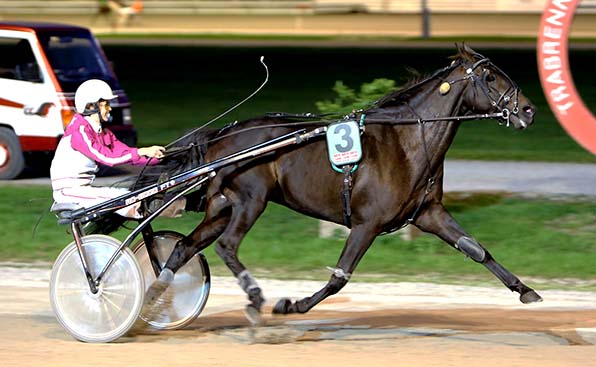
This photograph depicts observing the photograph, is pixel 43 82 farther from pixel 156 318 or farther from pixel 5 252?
pixel 156 318

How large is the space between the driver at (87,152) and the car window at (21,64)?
723cm

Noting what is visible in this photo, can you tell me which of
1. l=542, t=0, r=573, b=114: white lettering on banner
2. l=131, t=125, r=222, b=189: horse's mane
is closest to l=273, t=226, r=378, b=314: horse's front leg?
l=131, t=125, r=222, b=189: horse's mane

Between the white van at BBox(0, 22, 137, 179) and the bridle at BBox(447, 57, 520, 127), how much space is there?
796 centimetres

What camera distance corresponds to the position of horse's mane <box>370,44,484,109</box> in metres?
7.90

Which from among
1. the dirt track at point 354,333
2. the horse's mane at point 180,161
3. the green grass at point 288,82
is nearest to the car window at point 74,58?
the green grass at point 288,82

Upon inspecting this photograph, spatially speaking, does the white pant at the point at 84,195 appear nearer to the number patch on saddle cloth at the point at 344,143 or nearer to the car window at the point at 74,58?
the number patch on saddle cloth at the point at 344,143

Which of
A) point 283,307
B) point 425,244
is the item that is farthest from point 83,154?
point 425,244

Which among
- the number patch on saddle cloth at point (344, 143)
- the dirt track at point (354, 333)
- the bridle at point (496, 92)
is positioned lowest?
Answer: the dirt track at point (354, 333)

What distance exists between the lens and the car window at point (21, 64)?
1502cm

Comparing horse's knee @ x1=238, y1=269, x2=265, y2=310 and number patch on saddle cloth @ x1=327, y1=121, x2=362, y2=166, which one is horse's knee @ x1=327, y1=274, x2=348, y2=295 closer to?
horse's knee @ x1=238, y1=269, x2=265, y2=310

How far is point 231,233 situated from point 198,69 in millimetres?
21322

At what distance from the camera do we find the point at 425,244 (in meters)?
11.3

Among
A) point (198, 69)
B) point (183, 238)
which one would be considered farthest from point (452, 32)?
point (183, 238)

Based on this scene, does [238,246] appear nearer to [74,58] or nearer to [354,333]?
[354,333]
